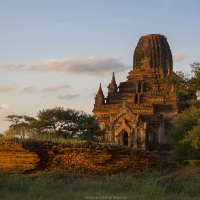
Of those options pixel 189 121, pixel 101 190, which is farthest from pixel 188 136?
pixel 101 190

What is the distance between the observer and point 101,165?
1593 cm

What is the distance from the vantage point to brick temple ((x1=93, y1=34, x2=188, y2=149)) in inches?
1294

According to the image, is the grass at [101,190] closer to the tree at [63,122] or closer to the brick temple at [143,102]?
the tree at [63,122]

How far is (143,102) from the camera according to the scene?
3606cm

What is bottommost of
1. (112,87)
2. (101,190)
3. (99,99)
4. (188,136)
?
(101,190)

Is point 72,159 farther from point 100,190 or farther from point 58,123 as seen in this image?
point 58,123

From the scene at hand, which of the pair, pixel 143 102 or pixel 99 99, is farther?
pixel 99 99

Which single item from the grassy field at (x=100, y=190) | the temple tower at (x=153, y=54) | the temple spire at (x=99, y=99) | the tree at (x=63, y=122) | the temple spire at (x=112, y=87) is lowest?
the grassy field at (x=100, y=190)

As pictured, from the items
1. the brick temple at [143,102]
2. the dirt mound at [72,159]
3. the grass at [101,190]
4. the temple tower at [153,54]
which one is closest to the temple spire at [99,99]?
the brick temple at [143,102]

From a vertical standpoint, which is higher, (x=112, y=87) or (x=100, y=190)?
(x=112, y=87)

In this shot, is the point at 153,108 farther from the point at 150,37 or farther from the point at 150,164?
the point at 150,164

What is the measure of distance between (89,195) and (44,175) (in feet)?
16.8

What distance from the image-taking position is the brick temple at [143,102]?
32.9 metres

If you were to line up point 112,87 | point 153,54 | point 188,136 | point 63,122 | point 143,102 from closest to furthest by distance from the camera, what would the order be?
point 188,136, point 63,122, point 143,102, point 112,87, point 153,54
